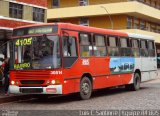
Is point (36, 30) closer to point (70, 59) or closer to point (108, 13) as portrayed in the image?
point (70, 59)

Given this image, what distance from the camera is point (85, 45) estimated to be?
17.7m

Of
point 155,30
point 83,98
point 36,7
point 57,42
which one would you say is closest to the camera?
point 57,42

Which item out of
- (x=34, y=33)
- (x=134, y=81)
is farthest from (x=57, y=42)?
(x=134, y=81)

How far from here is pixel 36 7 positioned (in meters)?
32.9

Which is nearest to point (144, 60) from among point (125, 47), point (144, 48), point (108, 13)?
point (144, 48)

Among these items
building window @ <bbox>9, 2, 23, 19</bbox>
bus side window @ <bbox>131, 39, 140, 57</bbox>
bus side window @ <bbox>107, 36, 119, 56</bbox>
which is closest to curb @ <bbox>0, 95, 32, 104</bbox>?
bus side window @ <bbox>107, 36, 119, 56</bbox>

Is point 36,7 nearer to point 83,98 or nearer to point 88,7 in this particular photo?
point 83,98

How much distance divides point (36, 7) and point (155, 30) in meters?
36.9

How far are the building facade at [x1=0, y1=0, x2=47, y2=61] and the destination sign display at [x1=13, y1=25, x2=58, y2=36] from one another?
9905 millimetres

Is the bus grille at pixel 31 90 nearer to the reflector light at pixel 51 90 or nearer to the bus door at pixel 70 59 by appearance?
the reflector light at pixel 51 90

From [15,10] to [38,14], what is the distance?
2.69 metres

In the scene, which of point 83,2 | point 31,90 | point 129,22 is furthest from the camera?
point 83,2

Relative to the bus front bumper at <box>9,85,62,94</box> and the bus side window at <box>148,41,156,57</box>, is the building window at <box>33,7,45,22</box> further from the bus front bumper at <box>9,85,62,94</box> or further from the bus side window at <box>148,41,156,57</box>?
the bus front bumper at <box>9,85,62,94</box>

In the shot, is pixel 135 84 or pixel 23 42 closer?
pixel 23 42
